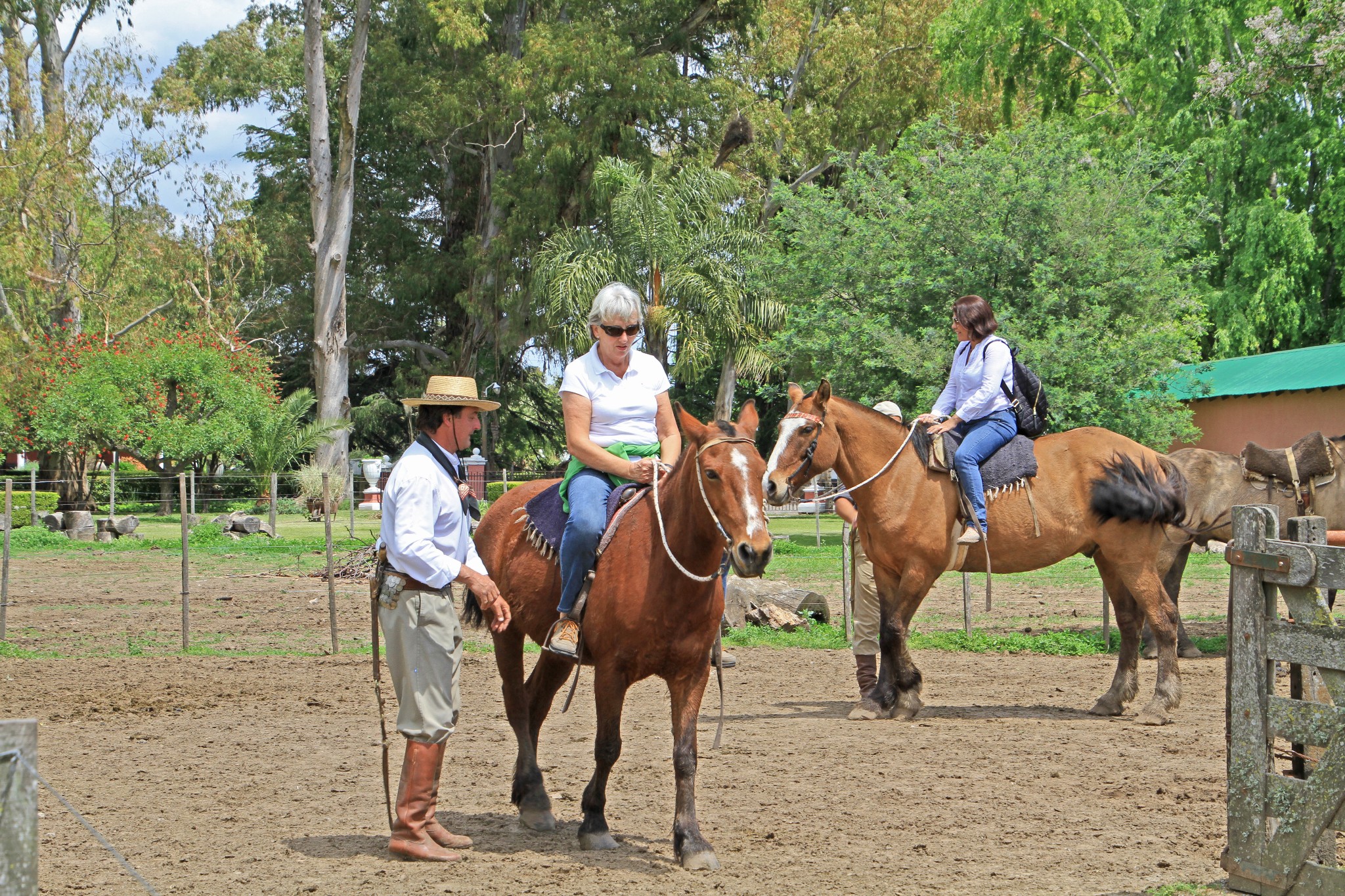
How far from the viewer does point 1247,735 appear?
4.67m

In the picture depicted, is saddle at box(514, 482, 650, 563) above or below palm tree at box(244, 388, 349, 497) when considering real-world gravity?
below

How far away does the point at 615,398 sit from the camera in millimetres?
6062

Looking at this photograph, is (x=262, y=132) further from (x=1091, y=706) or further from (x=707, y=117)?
(x=1091, y=706)

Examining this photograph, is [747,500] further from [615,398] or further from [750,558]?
[615,398]

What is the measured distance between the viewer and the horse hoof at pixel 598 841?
573cm

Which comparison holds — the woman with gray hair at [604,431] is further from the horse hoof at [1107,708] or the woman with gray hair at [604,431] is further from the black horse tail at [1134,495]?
the horse hoof at [1107,708]

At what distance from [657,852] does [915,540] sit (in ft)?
13.1

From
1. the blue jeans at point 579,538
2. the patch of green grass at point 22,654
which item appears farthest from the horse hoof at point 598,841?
the patch of green grass at point 22,654

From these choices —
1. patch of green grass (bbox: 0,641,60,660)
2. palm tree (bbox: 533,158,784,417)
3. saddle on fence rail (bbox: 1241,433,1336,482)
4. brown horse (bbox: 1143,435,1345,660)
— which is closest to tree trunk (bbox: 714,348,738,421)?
palm tree (bbox: 533,158,784,417)

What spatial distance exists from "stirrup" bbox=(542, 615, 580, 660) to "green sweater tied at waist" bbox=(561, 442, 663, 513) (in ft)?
1.93

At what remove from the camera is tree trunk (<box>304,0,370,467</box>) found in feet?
114

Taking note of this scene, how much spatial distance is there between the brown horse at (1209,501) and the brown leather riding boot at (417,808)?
8135mm

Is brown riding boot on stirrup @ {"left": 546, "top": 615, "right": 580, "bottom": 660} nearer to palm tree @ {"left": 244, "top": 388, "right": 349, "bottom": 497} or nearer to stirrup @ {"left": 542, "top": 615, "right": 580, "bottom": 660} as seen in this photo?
stirrup @ {"left": 542, "top": 615, "right": 580, "bottom": 660}

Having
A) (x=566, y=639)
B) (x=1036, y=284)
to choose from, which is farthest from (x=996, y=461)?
(x=1036, y=284)
